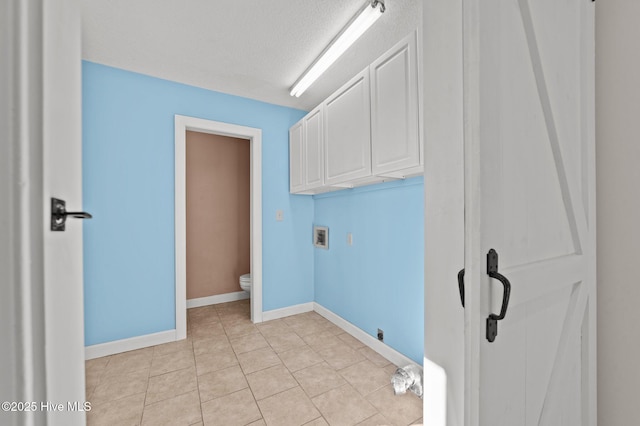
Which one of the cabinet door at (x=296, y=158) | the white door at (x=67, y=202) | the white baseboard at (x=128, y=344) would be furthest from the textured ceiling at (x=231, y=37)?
the white baseboard at (x=128, y=344)

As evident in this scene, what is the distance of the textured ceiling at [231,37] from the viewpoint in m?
1.62

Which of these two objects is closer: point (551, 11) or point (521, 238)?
point (521, 238)

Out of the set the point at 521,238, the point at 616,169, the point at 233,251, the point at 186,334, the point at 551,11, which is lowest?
the point at 186,334

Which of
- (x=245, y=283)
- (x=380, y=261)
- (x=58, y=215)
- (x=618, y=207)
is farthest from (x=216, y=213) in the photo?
(x=618, y=207)

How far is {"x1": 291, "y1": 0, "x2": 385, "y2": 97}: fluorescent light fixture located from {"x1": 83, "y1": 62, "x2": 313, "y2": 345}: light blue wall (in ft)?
3.35

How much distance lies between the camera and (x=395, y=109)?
1674 millimetres

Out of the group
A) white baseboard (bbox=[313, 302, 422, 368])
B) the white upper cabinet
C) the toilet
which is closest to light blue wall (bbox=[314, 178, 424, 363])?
white baseboard (bbox=[313, 302, 422, 368])

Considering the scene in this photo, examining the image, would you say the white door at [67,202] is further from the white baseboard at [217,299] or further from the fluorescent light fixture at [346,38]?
the white baseboard at [217,299]

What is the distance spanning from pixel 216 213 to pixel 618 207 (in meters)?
3.78

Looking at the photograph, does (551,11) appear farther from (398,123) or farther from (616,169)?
(398,123)

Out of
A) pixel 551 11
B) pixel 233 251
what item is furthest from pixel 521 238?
pixel 233 251

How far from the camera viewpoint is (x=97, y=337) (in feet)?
7.31

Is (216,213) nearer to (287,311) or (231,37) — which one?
(287,311)

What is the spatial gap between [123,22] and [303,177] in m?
1.82
